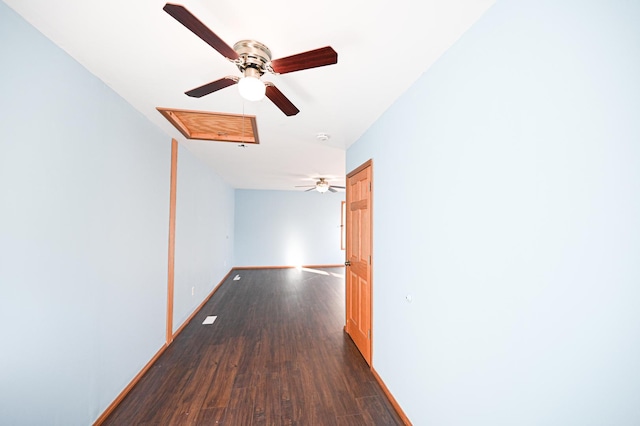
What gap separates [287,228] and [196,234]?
3.91 metres

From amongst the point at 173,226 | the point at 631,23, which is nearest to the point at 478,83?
the point at 631,23

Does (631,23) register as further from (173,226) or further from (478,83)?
(173,226)

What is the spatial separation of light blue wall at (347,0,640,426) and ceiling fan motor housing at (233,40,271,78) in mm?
1049

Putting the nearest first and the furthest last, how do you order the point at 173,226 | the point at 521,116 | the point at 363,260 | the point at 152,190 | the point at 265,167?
the point at 521,116 < the point at 152,190 < the point at 363,260 < the point at 173,226 < the point at 265,167

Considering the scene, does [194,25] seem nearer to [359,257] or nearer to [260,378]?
[359,257]

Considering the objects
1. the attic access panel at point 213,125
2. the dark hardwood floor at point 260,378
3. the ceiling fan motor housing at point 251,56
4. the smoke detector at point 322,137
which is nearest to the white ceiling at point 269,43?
the ceiling fan motor housing at point 251,56

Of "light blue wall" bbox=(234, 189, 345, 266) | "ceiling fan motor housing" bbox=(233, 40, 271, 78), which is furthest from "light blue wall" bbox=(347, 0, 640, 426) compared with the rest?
"light blue wall" bbox=(234, 189, 345, 266)

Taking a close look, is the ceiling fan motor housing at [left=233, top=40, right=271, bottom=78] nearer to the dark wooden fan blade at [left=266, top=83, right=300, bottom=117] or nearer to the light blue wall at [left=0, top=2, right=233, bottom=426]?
the dark wooden fan blade at [left=266, top=83, right=300, bottom=117]

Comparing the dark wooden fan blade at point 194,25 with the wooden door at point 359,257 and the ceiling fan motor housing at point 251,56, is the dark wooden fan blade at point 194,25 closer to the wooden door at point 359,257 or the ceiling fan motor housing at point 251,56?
the ceiling fan motor housing at point 251,56

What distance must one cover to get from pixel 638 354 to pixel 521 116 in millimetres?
839

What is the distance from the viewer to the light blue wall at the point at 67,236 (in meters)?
1.17

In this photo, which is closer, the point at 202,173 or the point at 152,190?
the point at 152,190

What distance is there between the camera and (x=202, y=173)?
4.10 metres

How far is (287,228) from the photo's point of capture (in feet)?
25.0
